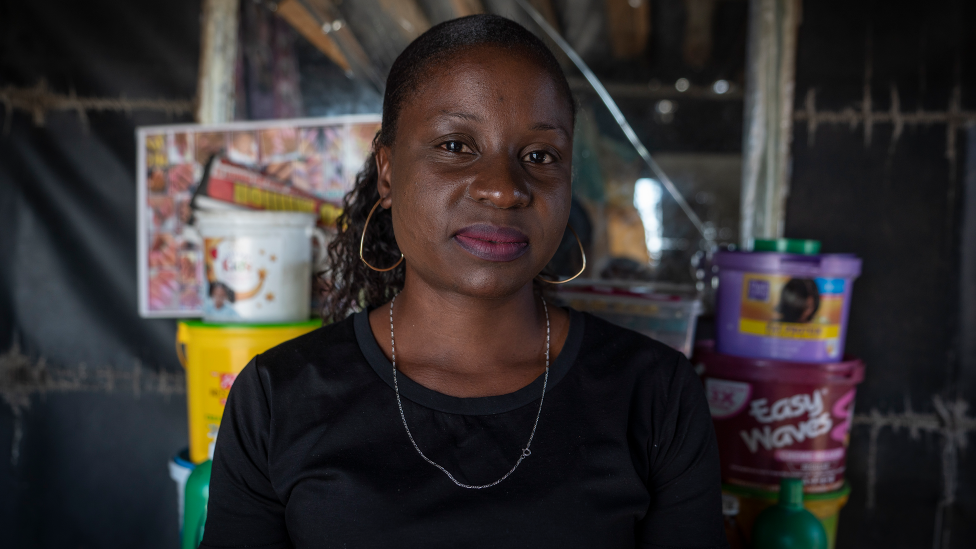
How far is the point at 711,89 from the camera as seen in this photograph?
6.98 ft

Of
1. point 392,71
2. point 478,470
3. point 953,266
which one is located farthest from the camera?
point 953,266

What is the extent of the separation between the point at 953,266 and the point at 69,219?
323 cm

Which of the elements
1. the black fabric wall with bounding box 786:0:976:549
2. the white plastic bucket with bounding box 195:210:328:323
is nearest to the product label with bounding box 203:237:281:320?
the white plastic bucket with bounding box 195:210:328:323

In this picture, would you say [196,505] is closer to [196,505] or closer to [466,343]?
[196,505]

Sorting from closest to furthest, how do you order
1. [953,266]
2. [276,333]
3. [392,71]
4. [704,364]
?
[392,71] < [276,333] < [704,364] < [953,266]

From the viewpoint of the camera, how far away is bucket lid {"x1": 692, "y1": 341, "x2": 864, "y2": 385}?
168cm

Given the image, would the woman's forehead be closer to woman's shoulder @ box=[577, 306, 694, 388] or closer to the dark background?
woman's shoulder @ box=[577, 306, 694, 388]

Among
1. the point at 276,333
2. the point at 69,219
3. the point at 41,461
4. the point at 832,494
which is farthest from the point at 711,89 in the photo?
the point at 41,461

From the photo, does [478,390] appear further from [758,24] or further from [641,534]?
[758,24]

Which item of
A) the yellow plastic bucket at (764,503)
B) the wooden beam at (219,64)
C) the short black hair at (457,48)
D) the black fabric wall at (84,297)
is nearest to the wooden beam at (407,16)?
the wooden beam at (219,64)

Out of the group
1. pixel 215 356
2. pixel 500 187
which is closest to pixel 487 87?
pixel 500 187

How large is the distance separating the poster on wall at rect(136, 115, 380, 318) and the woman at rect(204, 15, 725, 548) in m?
1.04

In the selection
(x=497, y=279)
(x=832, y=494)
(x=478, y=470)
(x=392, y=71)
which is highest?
(x=392, y=71)

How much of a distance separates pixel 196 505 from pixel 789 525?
1517 mm
